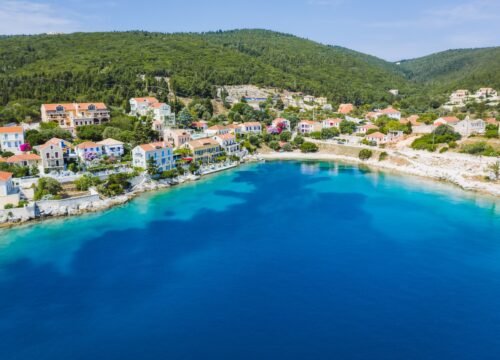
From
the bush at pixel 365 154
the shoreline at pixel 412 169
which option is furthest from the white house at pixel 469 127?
the bush at pixel 365 154

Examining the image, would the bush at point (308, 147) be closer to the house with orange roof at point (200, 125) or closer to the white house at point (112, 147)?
the house with orange roof at point (200, 125)

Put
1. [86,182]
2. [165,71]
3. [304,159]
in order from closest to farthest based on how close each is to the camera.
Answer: [86,182] < [304,159] < [165,71]

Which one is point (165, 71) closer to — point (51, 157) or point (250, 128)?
point (250, 128)

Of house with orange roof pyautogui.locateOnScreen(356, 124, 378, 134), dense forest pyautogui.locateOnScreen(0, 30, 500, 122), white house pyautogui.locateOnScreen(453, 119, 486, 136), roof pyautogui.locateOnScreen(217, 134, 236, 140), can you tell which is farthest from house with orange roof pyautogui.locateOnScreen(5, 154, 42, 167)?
white house pyautogui.locateOnScreen(453, 119, 486, 136)

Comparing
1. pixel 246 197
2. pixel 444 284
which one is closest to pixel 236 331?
pixel 444 284

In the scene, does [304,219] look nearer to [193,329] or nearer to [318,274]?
[318,274]

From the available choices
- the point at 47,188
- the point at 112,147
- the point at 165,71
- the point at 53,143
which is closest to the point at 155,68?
the point at 165,71
